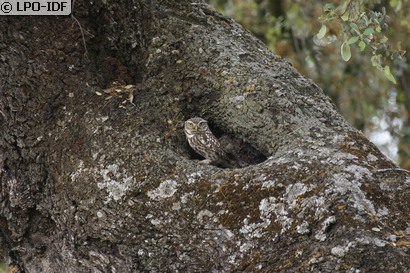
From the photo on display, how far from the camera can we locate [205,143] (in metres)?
4.26

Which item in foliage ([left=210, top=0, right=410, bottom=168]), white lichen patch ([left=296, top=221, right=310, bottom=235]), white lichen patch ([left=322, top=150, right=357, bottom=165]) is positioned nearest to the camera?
white lichen patch ([left=296, top=221, right=310, bottom=235])

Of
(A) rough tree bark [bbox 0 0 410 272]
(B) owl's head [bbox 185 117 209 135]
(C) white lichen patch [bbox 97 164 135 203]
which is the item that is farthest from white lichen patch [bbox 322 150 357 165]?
(C) white lichen patch [bbox 97 164 135 203]

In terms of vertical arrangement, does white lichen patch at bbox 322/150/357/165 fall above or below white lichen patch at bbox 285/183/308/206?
above

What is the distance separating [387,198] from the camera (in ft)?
11.0

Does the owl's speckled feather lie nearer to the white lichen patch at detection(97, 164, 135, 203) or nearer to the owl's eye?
the owl's eye

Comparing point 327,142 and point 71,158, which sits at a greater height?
point 327,142

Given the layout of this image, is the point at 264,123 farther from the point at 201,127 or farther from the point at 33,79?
the point at 33,79

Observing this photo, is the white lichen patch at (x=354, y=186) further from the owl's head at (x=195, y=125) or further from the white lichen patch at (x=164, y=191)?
the owl's head at (x=195, y=125)

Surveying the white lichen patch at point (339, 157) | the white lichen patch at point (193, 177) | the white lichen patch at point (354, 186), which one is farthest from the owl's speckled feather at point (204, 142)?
the white lichen patch at point (354, 186)

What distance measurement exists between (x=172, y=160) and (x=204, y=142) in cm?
39

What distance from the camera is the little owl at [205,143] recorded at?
4219 millimetres

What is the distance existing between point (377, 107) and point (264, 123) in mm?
6990

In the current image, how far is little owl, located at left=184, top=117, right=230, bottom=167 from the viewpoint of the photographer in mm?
4219

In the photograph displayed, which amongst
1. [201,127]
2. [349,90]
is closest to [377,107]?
[349,90]
